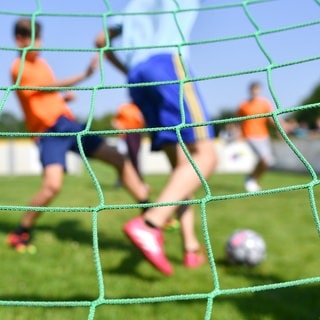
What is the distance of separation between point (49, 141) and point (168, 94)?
0.87 m

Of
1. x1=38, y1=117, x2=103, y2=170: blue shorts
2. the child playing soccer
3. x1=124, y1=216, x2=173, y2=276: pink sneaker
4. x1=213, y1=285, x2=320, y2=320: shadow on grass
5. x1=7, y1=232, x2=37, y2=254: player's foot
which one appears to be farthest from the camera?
x1=38, y1=117, x2=103, y2=170: blue shorts

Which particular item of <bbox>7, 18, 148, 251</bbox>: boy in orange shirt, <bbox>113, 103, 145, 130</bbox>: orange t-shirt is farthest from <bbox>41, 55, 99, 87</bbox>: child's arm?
<bbox>113, 103, 145, 130</bbox>: orange t-shirt

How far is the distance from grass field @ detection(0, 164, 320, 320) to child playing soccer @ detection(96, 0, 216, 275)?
0.66ft

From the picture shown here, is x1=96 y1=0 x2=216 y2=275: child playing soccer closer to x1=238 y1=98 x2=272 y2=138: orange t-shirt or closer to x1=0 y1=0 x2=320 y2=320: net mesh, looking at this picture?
Result: x1=0 y1=0 x2=320 y2=320: net mesh

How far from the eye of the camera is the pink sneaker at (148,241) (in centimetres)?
210

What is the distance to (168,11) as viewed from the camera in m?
2.32

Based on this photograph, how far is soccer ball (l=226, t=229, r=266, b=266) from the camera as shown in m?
2.48

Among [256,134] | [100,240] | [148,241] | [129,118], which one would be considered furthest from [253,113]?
[148,241]

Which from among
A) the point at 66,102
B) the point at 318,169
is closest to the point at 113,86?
the point at 66,102

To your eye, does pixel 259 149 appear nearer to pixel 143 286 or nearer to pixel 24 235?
pixel 24 235

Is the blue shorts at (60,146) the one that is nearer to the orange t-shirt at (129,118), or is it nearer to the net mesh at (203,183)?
the net mesh at (203,183)

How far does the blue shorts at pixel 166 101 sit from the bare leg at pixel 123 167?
1.70ft

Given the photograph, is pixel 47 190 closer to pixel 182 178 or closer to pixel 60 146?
pixel 60 146

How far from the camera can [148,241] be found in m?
2.10
